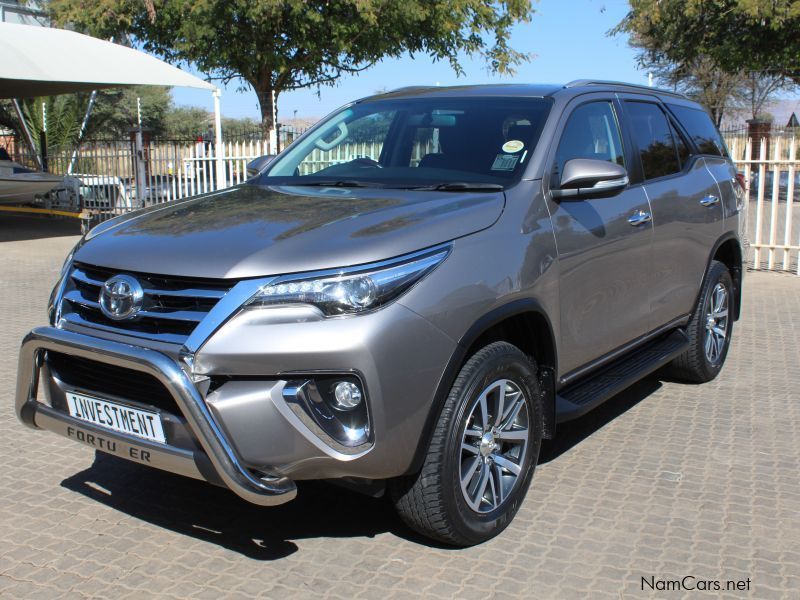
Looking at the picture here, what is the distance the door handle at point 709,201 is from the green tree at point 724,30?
15.8 meters

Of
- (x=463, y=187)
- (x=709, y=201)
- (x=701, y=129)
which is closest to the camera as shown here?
(x=463, y=187)

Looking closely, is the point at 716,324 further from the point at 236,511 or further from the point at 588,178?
the point at 236,511

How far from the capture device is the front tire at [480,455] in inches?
131

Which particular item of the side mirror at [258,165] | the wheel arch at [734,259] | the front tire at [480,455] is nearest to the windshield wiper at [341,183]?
the side mirror at [258,165]

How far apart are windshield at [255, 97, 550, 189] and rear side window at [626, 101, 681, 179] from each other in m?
0.99

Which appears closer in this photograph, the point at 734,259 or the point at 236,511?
the point at 236,511

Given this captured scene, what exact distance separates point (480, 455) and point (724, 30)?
70.0ft

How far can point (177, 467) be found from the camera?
313cm

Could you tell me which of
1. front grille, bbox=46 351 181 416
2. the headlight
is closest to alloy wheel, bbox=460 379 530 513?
the headlight

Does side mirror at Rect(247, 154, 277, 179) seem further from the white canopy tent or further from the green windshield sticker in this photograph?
the white canopy tent

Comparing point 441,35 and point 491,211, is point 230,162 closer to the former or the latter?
→ point 441,35

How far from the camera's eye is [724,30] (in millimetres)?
21984

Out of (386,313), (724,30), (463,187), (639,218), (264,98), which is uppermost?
(724,30)

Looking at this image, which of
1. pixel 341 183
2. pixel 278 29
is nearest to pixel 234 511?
pixel 341 183
